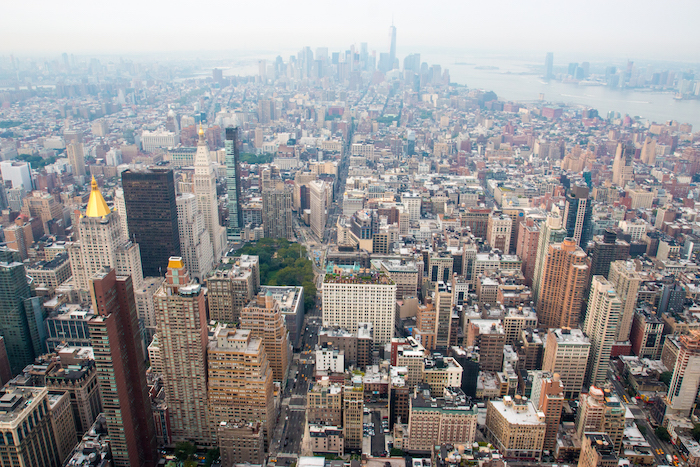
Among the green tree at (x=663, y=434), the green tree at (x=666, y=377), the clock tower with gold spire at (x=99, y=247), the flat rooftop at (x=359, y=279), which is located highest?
the clock tower with gold spire at (x=99, y=247)

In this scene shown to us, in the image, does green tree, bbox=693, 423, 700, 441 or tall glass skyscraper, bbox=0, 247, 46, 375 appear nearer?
green tree, bbox=693, 423, 700, 441

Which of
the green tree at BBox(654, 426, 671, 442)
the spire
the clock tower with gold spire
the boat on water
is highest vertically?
the boat on water

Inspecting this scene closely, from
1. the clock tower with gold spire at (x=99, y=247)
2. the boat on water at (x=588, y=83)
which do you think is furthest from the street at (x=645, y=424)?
the boat on water at (x=588, y=83)

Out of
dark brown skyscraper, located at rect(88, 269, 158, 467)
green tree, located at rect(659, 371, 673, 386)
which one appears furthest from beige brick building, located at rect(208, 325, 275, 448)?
green tree, located at rect(659, 371, 673, 386)

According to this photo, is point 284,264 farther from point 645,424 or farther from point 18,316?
Result: point 645,424

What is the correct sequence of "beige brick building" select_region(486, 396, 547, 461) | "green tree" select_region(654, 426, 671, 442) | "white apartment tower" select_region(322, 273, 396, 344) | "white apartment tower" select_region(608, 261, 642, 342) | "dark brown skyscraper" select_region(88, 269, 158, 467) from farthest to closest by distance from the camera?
"white apartment tower" select_region(608, 261, 642, 342) < "white apartment tower" select_region(322, 273, 396, 344) < "green tree" select_region(654, 426, 671, 442) < "beige brick building" select_region(486, 396, 547, 461) < "dark brown skyscraper" select_region(88, 269, 158, 467)

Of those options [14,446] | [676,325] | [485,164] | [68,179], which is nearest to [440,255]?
[676,325]

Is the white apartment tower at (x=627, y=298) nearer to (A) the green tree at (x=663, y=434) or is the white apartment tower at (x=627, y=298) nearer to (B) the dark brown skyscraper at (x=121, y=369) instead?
(A) the green tree at (x=663, y=434)

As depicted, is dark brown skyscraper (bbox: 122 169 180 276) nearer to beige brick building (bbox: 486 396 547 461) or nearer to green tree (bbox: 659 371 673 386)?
beige brick building (bbox: 486 396 547 461)
